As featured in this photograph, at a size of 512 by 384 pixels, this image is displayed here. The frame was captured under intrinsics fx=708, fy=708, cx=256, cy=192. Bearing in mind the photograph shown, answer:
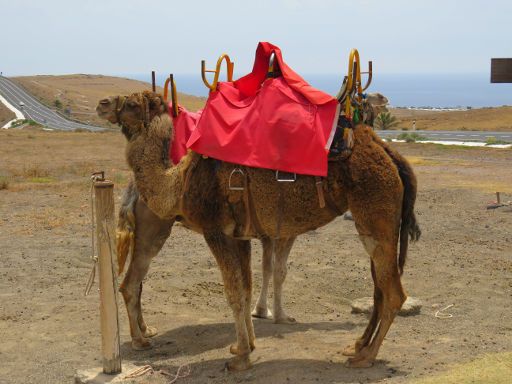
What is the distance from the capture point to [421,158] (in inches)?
958

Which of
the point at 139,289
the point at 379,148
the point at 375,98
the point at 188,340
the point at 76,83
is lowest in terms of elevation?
the point at 188,340

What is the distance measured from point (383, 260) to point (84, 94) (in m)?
89.4

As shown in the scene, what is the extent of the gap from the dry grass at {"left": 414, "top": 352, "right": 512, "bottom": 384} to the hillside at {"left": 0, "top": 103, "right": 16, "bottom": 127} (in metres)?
54.0

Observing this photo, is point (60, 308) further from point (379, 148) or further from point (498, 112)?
point (498, 112)

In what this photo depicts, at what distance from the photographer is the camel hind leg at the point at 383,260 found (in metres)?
5.76

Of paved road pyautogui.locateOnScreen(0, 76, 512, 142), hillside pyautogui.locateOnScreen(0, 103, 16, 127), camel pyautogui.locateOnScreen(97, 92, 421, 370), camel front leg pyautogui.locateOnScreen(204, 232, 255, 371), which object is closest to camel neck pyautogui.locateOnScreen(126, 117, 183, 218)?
camel pyautogui.locateOnScreen(97, 92, 421, 370)

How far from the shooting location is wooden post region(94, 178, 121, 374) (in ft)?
19.0

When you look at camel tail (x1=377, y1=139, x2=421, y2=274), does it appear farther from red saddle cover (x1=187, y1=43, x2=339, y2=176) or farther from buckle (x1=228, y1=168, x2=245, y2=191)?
buckle (x1=228, y1=168, x2=245, y2=191)

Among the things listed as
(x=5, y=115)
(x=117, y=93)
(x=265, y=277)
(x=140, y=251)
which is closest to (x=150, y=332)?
(x=140, y=251)

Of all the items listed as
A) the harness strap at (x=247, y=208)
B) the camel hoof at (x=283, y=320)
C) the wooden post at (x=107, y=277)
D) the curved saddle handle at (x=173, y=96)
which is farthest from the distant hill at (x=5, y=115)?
the harness strap at (x=247, y=208)

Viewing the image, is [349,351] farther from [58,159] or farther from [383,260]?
[58,159]

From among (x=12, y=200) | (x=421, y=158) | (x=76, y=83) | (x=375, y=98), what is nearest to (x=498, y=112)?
(x=421, y=158)

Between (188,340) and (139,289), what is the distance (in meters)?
0.72

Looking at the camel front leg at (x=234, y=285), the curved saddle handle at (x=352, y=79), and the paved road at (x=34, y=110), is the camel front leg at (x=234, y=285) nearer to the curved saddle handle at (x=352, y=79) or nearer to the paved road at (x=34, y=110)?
the curved saddle handle at (x=352, y=79)
